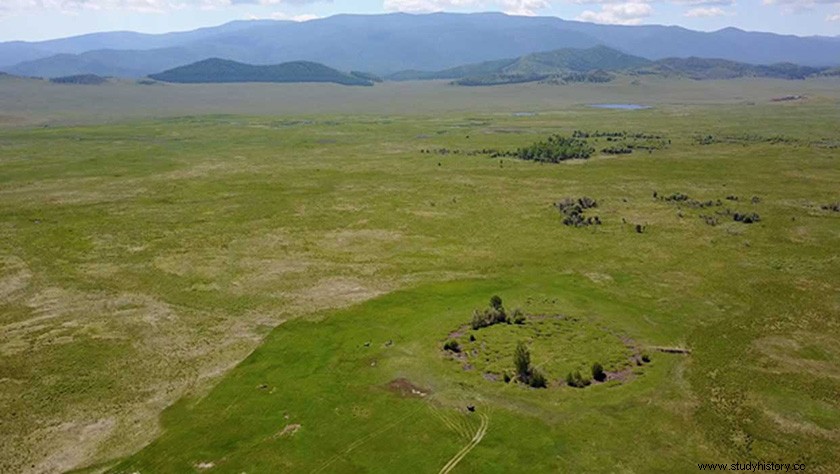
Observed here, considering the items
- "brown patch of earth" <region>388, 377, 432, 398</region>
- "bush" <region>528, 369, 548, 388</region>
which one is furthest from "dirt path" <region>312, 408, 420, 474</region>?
"bush" <region>528, 369, 548, 388</region>

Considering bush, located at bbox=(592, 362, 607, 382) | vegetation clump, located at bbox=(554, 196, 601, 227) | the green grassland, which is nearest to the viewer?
the green grassland

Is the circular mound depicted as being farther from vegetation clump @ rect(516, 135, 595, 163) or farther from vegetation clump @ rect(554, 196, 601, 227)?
vegetation clump @ rect(516, 135, 595, 163)

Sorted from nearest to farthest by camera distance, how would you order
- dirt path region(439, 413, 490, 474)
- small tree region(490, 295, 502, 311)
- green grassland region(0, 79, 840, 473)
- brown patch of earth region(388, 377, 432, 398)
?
dirt path region(439, 413, 490, 474), green grassland region(0, 79, 840, 473), brown patch of earth region(388, 377, 432, 398), small tree region(490, 295, 502, 311)

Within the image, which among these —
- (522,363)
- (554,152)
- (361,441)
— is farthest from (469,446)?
(554,152)

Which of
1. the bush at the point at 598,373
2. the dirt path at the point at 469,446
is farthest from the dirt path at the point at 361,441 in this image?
the bush at the point at 598,373

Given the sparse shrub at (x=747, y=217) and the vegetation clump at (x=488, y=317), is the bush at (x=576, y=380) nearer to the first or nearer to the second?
the vegetation clump at (x=488, y=317)

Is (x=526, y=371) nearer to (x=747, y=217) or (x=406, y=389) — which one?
(x=406, y=389)

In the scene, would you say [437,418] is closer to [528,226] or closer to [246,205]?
[528,226]
